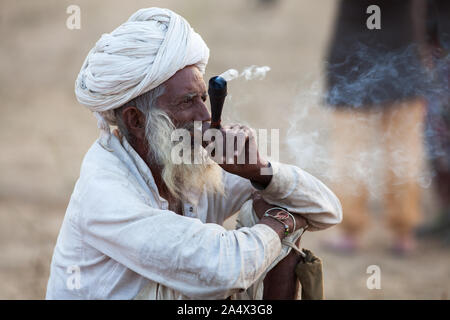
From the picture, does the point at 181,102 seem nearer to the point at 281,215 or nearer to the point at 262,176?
the point at 262,176

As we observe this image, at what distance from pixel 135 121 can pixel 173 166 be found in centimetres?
26

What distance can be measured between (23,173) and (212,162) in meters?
3.94

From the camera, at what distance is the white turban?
7.79 ft

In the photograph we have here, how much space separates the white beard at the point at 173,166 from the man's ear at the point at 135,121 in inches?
1.9

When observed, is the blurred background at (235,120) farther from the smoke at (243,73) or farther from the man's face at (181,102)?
the man's face at (181,102)

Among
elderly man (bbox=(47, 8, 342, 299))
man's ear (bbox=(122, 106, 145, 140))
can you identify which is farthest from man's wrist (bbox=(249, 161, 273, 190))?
man's ear (bbox=(122, 106, 145, 140))

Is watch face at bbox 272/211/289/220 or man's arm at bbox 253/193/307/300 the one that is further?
man's arm at bbox 253/193/307/300

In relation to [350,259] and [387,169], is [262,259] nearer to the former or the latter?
[387,169]

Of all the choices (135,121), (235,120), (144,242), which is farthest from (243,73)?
(144,242)

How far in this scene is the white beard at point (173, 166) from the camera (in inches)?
95.7

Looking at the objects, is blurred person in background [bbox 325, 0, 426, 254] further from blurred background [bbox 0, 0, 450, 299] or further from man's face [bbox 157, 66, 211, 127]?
man's face [bbox 157, 66, 211, 127]

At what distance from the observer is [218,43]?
29.0ft

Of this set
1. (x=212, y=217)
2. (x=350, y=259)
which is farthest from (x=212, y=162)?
(x=350, y=259)

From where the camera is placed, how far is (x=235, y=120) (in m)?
3.01
